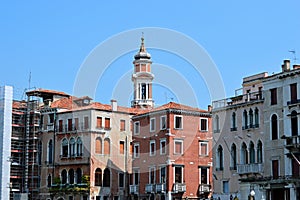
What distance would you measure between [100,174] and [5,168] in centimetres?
826

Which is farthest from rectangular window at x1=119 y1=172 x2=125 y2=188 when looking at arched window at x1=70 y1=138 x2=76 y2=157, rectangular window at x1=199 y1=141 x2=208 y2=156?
rectangular window at x1=199 y1=141 x2=208 y2=156

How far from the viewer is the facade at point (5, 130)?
55.5 m

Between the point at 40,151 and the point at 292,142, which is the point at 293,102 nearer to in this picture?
the point at 292,142

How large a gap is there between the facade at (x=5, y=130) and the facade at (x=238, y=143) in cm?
1890

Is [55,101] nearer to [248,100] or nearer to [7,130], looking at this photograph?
[7,130]

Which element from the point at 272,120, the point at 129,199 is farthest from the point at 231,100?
the point at 129,199

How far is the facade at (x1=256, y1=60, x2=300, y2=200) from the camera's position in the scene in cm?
3938

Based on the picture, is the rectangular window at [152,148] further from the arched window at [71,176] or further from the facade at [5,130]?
the facade at [5,130]

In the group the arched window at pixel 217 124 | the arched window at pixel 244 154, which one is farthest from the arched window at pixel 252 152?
the arched window at pixel 217 124

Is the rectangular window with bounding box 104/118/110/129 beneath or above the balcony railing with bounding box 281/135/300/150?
above

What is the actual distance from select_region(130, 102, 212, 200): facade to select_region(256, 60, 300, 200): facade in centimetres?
1139

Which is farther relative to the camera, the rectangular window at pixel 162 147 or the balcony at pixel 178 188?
the rectangular window at pixel 162 147

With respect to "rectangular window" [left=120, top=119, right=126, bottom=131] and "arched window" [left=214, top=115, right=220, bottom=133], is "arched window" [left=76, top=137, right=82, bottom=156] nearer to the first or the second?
"rectangular window" [left=120, top=119, right=126, bottom=131]

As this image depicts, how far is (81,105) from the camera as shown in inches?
2416
